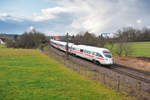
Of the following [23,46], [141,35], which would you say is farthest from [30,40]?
[141,35]

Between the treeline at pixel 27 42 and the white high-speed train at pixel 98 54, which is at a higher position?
the treeline at pixel 27 42

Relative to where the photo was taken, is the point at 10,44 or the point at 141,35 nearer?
the point at 141,35

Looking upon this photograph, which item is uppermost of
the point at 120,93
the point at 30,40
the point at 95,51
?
the point at 30,40

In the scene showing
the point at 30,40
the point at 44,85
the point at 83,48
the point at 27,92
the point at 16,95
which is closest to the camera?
the point at 16,95

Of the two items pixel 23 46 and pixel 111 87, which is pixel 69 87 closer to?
pixel 111 87

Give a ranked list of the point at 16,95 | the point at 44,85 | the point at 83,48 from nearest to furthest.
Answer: the point at 16,95
the point at 44,85
the point at 83,48

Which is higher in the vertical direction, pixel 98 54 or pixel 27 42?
pixel 27 42

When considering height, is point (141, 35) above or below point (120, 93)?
above

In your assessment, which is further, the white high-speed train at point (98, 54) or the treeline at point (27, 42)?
the treeline at point (27, 42)

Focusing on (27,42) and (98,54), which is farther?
(27,42)

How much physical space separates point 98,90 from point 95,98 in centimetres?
152

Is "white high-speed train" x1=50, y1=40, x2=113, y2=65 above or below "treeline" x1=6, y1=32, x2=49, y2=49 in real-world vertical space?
below

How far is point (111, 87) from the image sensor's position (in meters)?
10.4

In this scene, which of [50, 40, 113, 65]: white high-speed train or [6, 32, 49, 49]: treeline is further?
[6, 32, 49, 49]: treeline
